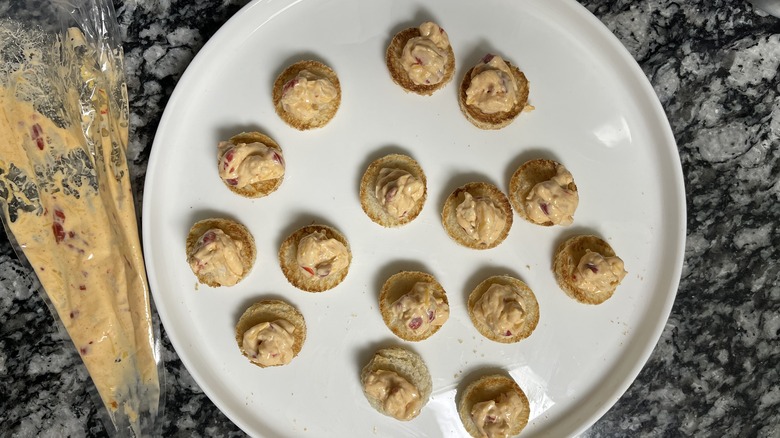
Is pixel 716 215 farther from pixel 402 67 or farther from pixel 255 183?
pixel 255 183

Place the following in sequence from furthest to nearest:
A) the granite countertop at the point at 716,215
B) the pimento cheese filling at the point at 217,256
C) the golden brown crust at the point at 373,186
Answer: the granite countertop at the point at 716,215 < the golden brown crust at the point at 373,186 < the pimento cheese filling at the point at 217,256

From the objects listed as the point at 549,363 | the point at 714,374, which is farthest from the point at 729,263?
the point at 549,363

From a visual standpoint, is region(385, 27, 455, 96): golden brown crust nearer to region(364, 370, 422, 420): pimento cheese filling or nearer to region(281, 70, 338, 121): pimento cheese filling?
region(281, 70, 338, 121): pimento cheese filling

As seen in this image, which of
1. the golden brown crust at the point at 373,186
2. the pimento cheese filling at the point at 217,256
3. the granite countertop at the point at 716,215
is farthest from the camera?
the granite countertop at the point at 716,215

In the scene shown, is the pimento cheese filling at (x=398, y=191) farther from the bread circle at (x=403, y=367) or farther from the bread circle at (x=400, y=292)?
the bread circle at (x=403, y=367)

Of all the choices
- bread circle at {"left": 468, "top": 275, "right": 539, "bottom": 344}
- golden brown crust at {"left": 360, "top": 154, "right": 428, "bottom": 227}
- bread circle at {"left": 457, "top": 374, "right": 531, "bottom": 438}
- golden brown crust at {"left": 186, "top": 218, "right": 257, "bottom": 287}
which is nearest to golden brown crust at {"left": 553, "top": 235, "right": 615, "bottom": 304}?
bread circle at {"left": 468, "top": 275, "right": 539, "bottom": 344}

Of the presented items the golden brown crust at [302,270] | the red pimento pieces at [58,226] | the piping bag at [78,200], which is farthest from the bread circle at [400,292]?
the red pimento pieces at [58,226]

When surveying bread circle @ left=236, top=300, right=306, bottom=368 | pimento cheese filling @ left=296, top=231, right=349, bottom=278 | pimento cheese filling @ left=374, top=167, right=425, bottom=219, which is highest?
pimento cheese filling @ left=374, top=167, right=425, bottom=219
